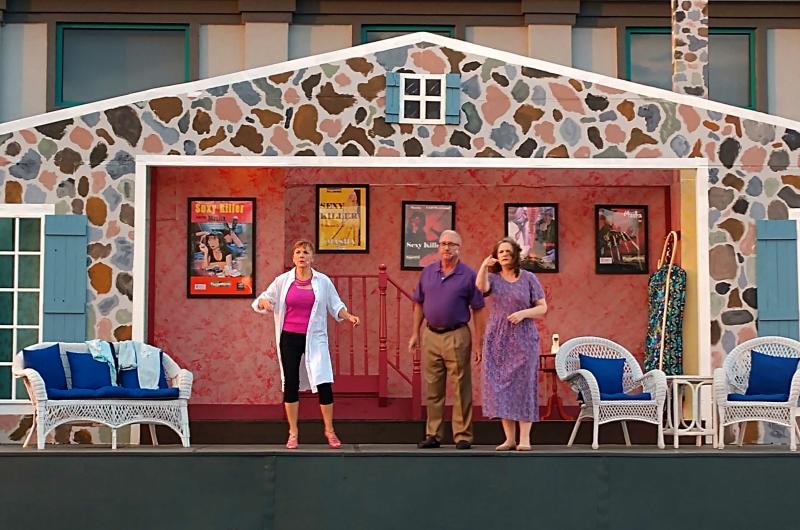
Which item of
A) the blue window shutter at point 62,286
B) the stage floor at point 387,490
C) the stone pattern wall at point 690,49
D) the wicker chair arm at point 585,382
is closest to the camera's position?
the stage floor at point 387,490

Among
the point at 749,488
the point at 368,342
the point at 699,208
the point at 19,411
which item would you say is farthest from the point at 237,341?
the point at 749,488

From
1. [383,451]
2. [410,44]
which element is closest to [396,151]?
[410,44]

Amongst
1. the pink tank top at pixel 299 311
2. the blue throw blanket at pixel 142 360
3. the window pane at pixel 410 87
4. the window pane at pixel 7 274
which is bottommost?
the blue throw blanket at pixel 142 360

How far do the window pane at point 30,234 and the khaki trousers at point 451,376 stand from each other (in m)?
2.84

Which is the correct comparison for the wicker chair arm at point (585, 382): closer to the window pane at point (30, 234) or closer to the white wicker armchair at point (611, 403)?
the white wicker armchair at point (611, 403)

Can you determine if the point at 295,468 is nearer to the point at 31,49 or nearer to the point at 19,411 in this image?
the point at 19,411

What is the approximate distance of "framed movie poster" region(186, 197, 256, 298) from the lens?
423 inches

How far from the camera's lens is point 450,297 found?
8.20m

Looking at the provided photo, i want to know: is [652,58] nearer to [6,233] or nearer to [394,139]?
[394,139]

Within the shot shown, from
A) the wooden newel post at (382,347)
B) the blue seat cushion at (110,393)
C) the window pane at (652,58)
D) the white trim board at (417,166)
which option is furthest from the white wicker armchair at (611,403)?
the window pane at (652,58)

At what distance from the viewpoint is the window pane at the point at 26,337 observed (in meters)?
9.01

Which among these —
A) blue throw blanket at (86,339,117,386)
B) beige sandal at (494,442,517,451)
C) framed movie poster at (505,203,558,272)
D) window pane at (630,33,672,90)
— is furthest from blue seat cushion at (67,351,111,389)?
window pane at (630,33,672,90)

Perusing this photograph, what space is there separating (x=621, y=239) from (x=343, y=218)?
2.36 m

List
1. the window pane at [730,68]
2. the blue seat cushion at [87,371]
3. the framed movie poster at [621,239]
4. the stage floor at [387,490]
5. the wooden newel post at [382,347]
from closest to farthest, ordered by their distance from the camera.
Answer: the stage floor at [387,490], the blue seat cushion at [87,371], the wooden newel post at [382,347], the framed movie poster at [621,239], the window pane at [730,68]
